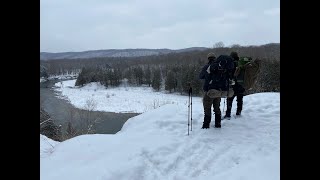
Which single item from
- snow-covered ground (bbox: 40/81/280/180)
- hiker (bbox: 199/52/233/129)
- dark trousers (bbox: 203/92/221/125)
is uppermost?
hiker (bbox: 199/52/233/129)

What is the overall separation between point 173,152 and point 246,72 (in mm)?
3462

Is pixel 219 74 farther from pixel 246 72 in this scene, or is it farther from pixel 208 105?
pixel 246 72

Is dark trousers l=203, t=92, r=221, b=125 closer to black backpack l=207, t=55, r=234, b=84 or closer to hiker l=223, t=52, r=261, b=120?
black backpack l=207, t=55, r=234, b=84

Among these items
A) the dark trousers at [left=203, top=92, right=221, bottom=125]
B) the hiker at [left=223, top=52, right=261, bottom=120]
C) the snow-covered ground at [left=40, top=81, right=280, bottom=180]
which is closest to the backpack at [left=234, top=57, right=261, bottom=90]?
the hiker at [left=223, top=52, right=261, bottom=120]

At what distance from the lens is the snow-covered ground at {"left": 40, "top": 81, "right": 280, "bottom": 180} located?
5879 mm

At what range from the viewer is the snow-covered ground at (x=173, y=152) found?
231 inches

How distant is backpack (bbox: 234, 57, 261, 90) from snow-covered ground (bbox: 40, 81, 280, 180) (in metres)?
0.92

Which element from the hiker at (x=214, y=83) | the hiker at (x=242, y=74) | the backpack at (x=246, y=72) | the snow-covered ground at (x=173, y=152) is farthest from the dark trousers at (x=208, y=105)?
the backpack at (x=246, y=72)

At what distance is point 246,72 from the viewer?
30.2ft

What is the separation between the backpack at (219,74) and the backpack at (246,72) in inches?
41.3
